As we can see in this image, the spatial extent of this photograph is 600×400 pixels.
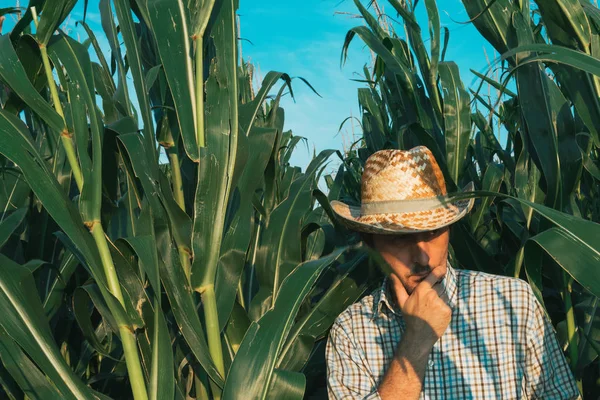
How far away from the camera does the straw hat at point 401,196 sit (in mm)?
1567

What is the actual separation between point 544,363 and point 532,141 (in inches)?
21.4

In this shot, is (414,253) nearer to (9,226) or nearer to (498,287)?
(498,287)

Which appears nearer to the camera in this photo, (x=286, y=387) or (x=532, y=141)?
(x=286, y=387)

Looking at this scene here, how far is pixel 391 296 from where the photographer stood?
5.73ft

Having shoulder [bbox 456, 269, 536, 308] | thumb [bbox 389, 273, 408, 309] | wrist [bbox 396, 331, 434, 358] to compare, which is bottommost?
wrist [bbox 396, 331, 434, 358]

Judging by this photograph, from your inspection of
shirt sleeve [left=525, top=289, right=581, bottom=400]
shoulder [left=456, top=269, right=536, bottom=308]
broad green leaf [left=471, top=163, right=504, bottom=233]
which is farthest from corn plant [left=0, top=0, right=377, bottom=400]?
broad green leaf [left=471, top=163, right=504, bottom=233]

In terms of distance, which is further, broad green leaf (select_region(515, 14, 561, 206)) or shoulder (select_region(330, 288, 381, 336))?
shoulder (select_region(330, 288, 381, 336))

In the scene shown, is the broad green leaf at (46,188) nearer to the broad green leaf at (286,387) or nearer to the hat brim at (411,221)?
the broad green leaf at (286,387)

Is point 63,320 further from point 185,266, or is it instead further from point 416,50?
point 416,50

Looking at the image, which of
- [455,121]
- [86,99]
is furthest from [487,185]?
[86,99]

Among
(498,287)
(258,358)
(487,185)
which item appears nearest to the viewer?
(258,358)

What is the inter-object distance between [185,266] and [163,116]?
42 centimetres

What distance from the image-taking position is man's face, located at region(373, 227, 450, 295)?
1.63 meters

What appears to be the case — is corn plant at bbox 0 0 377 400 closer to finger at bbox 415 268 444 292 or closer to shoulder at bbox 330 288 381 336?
shoulder at bbox 330 288 381 336
